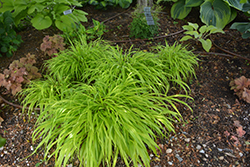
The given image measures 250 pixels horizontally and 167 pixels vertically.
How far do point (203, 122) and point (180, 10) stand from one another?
79.9 inches

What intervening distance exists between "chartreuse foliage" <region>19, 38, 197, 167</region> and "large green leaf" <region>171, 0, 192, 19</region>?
1.15 metres

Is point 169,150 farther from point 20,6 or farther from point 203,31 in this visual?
point 20,6

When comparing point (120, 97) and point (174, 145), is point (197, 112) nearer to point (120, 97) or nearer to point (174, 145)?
point (174, 145)

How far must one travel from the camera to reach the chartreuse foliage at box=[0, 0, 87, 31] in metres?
2.24

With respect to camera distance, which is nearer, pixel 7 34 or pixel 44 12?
pixel 7 34

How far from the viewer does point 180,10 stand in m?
2.99

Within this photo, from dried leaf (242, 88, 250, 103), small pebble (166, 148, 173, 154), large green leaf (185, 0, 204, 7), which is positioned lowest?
small pebble (166, 148, 173, 154)

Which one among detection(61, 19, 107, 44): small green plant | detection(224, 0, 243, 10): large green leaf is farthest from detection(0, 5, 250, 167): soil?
detection(224, 0, 243, 10): large green leaf

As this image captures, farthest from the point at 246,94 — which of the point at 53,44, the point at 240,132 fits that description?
the point at 53,44

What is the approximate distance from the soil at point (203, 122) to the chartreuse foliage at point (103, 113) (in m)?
0.15

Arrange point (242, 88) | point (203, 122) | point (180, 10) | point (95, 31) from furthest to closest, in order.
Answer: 1. point (180, 10)
2. point (95, 31)
3. point (242, 88)
4. point (203, 122)

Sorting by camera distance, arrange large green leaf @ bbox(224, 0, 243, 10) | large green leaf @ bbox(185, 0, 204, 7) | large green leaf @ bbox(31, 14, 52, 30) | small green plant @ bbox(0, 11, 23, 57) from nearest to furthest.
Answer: small green plant @ bbox(0, 11, 23, 57), large green leaf @ bbox(31, 14, 52, 30), large green leaf @ bbox(224, 0, 243, 10), large green leaf @ bbox(185, 0, 204, 7)

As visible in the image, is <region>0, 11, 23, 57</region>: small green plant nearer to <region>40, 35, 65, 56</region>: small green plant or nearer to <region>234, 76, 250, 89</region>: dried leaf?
<region>40, 35, 65, 56</region>: small green plant

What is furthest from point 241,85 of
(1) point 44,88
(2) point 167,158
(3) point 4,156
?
(3) point 4,156
